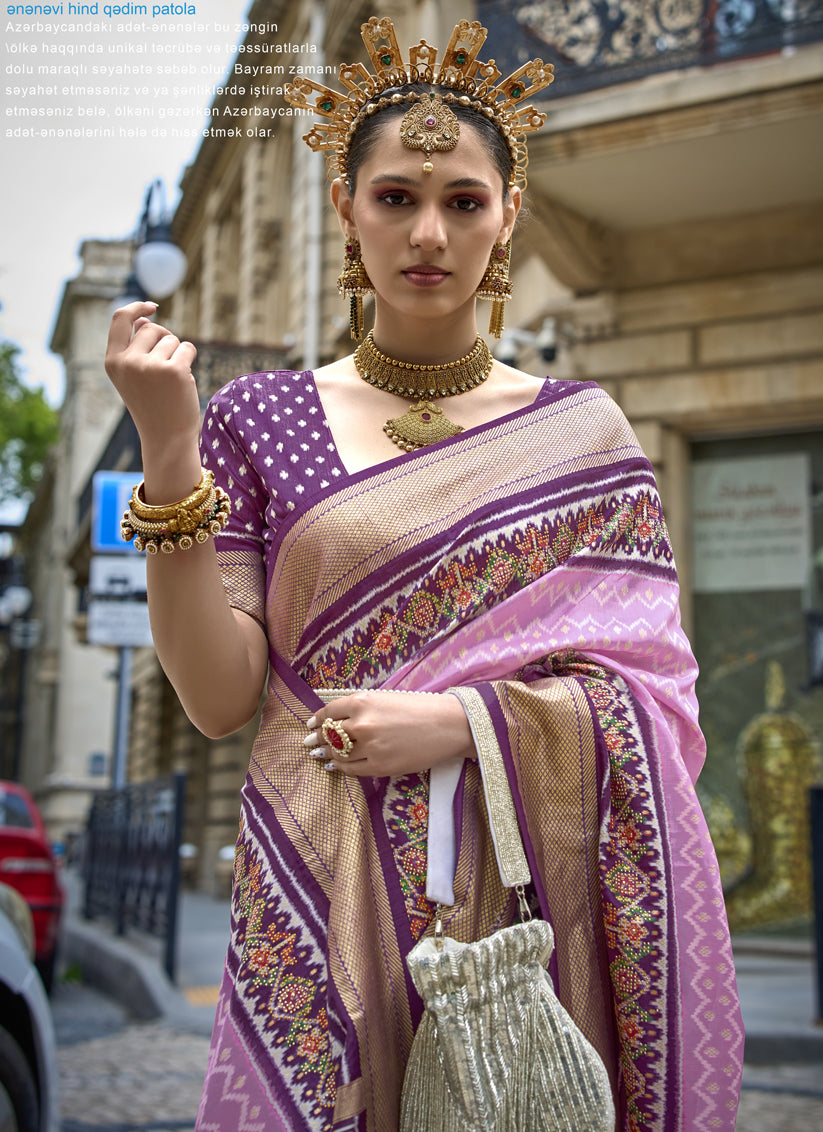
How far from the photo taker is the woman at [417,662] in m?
1.68

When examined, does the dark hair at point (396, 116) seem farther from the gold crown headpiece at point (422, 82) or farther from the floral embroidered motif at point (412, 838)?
the floral embroidered motif at point (412, 838)

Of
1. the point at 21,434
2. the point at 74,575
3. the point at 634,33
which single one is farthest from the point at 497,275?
the point at 21,434

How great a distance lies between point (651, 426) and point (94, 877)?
271 inches

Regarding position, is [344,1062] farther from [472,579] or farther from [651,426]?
[651,426]

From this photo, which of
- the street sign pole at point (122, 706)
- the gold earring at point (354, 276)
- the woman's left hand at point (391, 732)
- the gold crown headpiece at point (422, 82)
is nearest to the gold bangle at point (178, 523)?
the woman's left hand at point (391, 732)

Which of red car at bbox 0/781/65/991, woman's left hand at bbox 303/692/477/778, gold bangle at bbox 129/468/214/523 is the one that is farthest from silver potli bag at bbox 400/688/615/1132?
red car at bbox 0/781/65/991

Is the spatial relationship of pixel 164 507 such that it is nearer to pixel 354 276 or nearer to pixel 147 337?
pixel 147 337

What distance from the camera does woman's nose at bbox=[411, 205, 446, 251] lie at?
1.80m

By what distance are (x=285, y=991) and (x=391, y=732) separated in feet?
1.18

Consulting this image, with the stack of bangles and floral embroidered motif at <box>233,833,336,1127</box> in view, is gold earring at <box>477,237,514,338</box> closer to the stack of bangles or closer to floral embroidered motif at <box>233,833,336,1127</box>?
the stack of bangles

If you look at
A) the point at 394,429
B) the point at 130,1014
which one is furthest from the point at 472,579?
the point at 130,1014

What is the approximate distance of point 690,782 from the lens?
1.88m

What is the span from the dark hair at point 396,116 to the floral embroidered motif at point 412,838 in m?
0.85

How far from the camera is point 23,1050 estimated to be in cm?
345
